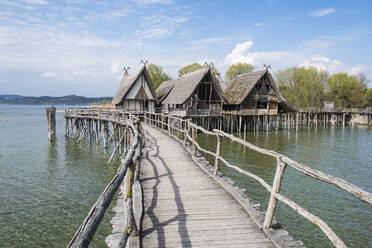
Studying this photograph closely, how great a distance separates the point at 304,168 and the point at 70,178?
10659 mm

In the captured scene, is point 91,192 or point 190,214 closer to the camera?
point 190,214

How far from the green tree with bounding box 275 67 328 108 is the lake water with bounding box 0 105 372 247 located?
36.6 metres

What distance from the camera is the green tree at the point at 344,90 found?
5283 cm

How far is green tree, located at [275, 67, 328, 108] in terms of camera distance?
172ft

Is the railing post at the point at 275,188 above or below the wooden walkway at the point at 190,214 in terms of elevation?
above

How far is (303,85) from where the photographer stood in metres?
53.8

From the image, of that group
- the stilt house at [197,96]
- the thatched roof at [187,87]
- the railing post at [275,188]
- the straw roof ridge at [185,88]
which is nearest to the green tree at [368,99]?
the stilt house at [197,96]

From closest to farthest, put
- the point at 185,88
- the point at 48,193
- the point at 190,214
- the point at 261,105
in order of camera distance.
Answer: the point at 190,214, the point at 48,193, the point at 185,88, the point at 261,105

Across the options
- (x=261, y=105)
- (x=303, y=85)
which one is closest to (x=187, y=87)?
(x=261, y=105)

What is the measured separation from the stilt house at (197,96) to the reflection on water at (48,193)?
10.9m

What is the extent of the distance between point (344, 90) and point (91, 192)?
56991 mm

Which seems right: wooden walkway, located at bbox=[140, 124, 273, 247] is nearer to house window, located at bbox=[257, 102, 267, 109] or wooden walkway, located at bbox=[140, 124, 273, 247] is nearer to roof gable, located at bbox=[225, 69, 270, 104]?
roof gable, located at bbox=[225, 69, 270, 104]

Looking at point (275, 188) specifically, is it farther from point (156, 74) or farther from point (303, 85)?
point (303, 85)

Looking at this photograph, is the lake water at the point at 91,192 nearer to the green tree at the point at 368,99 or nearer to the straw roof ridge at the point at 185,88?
the straw roof ridge at the point at 185,88
